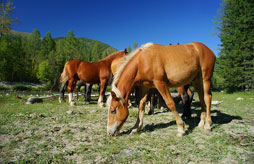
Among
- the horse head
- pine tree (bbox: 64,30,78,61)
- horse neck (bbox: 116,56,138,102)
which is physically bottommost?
the horse head

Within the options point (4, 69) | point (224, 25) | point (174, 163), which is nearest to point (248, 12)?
point (224, 25)

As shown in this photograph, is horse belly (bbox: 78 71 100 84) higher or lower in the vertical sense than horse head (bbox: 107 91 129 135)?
higher

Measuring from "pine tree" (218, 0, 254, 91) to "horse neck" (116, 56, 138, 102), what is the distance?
19081 millimetres

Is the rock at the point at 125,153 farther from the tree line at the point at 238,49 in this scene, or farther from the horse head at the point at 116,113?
the tree line at the point at 238,49

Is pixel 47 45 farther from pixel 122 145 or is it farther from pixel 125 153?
pixel 125 153

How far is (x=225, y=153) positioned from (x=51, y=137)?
3884 mm

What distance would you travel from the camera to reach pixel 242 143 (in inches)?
129

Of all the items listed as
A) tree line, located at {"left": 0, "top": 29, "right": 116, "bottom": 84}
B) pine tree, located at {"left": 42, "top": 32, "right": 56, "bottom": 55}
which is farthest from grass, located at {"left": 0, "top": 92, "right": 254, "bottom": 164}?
pine tree, located at {"left": 42, "top": 32, "right": 56, "bottom": 55}

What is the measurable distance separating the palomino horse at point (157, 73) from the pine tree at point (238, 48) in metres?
17.4

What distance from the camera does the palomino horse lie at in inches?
147

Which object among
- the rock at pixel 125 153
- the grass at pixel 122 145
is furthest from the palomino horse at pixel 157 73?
the rock at pixel 125 153

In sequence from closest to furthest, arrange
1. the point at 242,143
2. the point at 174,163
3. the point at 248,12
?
the point at 174,163
the point at 242,143
the point at 248,12

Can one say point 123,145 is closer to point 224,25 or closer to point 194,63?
point 194,63

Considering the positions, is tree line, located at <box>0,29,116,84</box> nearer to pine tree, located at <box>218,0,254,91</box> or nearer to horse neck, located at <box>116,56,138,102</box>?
horse neck, located at <box>116,56,138,102</box>
